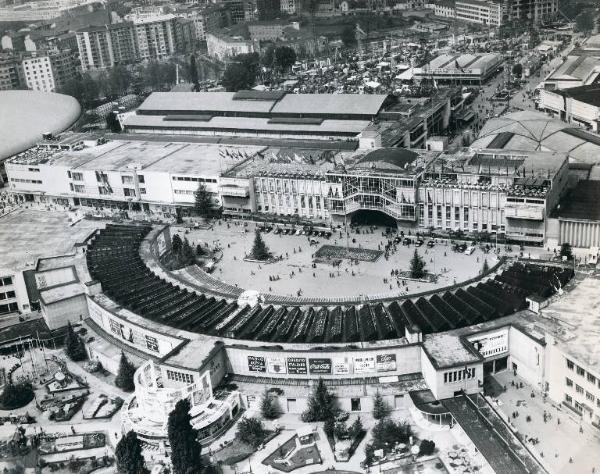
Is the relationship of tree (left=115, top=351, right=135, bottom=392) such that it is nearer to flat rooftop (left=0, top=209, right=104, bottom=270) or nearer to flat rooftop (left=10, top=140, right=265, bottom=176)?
flat rooftop (left=0, top=209, right=104, bottom=270)

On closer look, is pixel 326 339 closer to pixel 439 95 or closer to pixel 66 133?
pixel 439 95


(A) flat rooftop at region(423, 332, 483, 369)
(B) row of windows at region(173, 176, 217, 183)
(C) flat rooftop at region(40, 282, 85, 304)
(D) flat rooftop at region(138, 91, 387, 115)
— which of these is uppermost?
(D) flat rooftop at region(138, 91, 387, 115)

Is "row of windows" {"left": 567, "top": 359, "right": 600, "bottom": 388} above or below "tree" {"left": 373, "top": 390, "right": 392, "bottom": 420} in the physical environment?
above

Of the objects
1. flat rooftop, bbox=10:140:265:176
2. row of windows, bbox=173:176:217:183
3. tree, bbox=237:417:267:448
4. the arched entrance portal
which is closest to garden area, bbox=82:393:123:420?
tree, bbox=237:417:267:448

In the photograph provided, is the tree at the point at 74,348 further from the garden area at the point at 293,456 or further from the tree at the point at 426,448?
the tree at the point at 426,448

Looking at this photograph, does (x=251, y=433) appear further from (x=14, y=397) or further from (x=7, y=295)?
(x=7, y=295)

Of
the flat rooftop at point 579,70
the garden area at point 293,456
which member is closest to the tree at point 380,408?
the garden area at point 293,456
